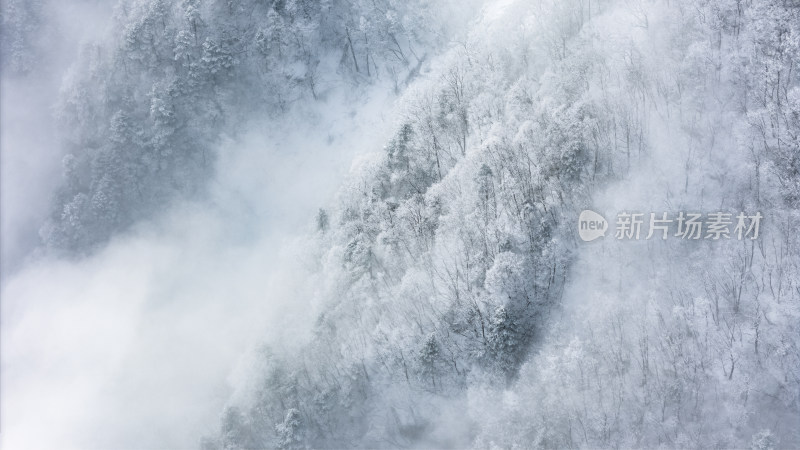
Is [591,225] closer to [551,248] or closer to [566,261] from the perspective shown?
[566,261]

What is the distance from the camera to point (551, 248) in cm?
3167

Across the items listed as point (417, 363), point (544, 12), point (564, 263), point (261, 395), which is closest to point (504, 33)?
point (544, 12)

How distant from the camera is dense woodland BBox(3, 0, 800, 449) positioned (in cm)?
2758

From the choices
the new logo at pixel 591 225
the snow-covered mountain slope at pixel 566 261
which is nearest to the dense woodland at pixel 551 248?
the snow-covered mountain slope at pixel 566 261

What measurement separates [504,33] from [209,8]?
28342 millimetres

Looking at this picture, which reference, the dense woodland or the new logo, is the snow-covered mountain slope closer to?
the dense woodland

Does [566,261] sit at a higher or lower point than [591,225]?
lower

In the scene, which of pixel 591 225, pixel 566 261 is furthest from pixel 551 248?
pixel 591 225

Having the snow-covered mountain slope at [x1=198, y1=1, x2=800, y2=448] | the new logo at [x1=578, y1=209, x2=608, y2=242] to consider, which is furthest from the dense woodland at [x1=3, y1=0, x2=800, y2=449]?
the new logo at [x1=578, y1=209, x2=608, y2=242]

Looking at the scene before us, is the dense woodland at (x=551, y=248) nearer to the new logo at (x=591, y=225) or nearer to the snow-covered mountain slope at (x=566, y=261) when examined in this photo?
the snow-covered mountain slope at (x=566, y=261)

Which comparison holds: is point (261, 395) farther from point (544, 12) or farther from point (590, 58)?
point (544, 12)

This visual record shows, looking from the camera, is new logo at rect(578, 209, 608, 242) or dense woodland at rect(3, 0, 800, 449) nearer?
dense woodland at rect(3, 0, 800, 449)

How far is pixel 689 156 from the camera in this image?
101ft

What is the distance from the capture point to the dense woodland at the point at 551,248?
27.6 m
